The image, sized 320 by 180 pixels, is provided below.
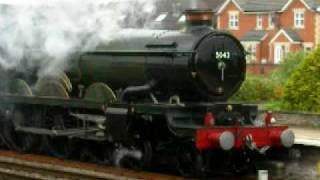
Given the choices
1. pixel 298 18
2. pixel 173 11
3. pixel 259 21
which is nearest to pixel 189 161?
pixel 173 11

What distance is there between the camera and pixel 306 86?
20.8 m

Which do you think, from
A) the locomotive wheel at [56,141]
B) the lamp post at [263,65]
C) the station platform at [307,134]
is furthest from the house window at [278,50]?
the locomotive wheel at [56,141]

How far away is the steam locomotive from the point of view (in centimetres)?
1205

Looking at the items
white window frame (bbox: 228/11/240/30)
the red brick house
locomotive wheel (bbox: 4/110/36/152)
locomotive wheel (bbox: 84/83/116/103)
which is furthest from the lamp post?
locomotive wheel (bbox: 84/83/116/103)

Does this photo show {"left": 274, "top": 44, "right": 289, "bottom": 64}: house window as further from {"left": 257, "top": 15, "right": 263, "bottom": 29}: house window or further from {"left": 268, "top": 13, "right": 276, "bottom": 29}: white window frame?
{"left": 257, "top": 15, "right": 263, "bottom": 29}: house window

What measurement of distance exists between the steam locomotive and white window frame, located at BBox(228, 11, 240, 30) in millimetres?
44437

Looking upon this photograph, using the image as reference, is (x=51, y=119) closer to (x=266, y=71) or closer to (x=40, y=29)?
(x=40, y=29)

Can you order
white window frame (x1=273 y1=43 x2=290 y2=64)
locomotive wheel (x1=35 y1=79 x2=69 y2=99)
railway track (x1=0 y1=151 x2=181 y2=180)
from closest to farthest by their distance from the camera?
railway track (x1=0 y1=151 x2=181 y2=180) < locomotive wheel (x1=35 y1=79 x2=69 y2=99) < white window frame (x1=273 y1=43 x2=290 y2=64)

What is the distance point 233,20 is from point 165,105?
46.8 meters

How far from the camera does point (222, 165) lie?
12852 millimetres

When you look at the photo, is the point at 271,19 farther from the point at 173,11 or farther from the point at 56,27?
the point at 56,27

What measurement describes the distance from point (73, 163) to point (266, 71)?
40.0 metres

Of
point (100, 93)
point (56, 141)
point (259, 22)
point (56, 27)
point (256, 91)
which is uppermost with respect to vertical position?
point (259, 22)

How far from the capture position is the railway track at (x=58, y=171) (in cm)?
1217
